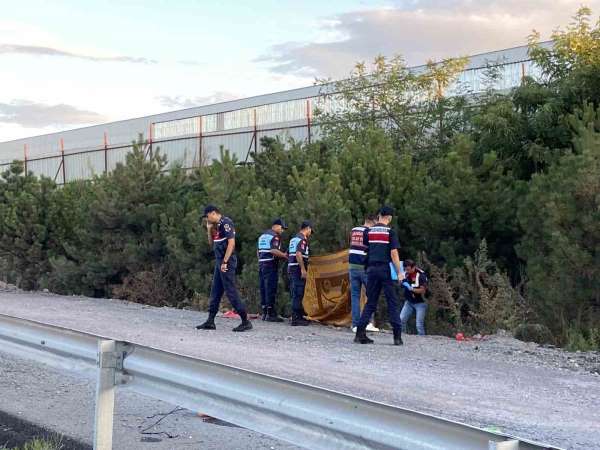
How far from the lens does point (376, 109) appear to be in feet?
78.0

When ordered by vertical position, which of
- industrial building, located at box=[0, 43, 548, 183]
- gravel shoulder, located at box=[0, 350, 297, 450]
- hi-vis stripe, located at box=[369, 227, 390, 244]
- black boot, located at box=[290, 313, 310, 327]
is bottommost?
black boot, located at box=[290, 313, 310, 327]

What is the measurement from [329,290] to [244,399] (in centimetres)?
1100

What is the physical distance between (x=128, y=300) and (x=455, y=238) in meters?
8.88

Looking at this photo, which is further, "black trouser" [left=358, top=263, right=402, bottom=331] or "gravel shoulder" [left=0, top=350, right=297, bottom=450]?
"black trouser" [left=358, top=263, right=402, bottom=331]

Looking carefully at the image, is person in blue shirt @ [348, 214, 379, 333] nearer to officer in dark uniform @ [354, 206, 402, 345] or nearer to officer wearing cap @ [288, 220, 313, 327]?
officer wearing cap @ [288, 220, 313, 327]

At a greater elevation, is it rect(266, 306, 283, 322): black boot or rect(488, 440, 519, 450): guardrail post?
rect(488, 440, 519, 450): guardrail post

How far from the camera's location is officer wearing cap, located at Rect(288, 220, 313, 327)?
14898mm

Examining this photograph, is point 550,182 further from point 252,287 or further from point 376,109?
point 376,109

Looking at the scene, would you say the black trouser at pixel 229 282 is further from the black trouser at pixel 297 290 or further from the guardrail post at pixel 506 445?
the guardrail post at pixel 506 445

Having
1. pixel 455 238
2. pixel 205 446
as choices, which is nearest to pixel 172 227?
pixel 455 238

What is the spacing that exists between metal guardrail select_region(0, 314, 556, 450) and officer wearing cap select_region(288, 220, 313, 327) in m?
8.29

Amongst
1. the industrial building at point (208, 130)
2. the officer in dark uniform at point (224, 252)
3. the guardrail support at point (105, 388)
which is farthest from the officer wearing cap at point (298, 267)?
the guardrail support at point (105, 388)

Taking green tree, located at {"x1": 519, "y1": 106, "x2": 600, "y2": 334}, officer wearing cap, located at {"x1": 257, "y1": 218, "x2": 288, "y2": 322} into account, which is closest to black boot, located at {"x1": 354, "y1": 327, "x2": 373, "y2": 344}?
green tree, located at {"x1": 519, "y1": 106, "x2": 600, "y2": 334}

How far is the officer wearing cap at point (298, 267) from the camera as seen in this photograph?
14898 mm
